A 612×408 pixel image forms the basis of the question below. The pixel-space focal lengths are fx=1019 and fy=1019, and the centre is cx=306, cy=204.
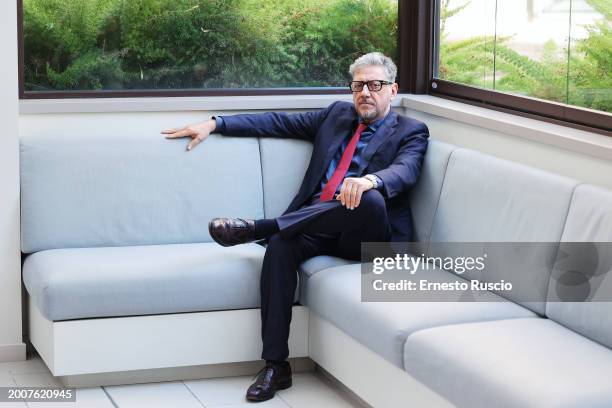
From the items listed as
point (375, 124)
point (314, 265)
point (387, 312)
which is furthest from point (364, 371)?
point (375, 124)

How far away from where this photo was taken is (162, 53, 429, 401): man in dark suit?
12.9ft

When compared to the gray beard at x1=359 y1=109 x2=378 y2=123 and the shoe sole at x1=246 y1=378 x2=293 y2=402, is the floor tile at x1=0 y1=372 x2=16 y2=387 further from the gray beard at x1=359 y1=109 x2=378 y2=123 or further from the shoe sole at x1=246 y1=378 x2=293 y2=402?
the gray beard at x1=359 y1=109 x2=378 y2=123

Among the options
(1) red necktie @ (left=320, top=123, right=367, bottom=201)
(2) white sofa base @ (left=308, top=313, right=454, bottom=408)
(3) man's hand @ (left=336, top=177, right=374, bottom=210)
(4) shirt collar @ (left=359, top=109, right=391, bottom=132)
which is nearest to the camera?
(2) white sofa base @ (left=308, top=313, right=454, bottom=408)

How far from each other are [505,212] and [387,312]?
617 mm

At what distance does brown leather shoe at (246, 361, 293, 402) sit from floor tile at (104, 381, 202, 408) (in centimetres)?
21

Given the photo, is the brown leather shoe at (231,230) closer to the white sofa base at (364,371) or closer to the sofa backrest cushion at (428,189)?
the white sofa base at (364,371)

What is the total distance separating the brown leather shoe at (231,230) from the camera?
158 inches

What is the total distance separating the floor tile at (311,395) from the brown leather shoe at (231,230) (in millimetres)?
603

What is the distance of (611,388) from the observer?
2.72 meters

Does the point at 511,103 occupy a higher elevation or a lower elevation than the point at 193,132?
higher

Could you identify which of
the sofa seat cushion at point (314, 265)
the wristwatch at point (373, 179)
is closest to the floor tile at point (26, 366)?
the sofa seat cushion at point (314, 265)

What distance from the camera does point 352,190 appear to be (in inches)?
153

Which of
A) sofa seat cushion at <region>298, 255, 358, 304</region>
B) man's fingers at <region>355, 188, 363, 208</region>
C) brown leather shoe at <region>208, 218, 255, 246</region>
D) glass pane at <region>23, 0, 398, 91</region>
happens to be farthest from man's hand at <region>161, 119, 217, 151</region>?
man's fingers at <region>355, 188, 363, 208</region>

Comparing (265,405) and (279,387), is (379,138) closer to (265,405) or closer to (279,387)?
(279,387)
